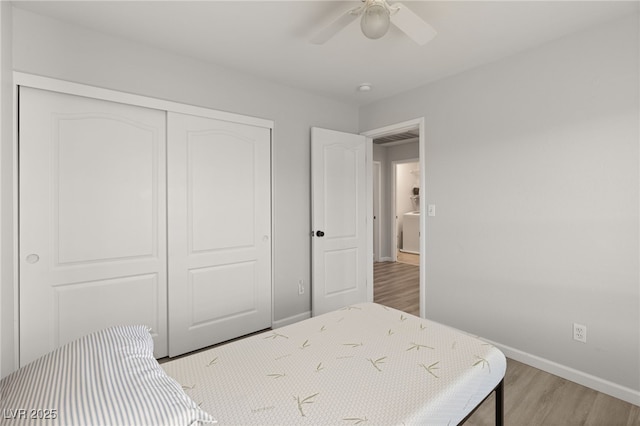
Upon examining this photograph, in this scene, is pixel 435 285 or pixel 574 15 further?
pixel 435 285

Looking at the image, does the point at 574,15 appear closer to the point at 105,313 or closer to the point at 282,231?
the point at 282,231

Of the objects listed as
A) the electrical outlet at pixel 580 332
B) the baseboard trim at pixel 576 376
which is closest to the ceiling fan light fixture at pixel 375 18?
the electrical outlet at pixel 580 332

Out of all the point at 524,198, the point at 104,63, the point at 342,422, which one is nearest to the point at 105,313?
the point at 104,63

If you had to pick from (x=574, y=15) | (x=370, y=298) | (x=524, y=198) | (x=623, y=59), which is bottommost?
(x=370, y=298)

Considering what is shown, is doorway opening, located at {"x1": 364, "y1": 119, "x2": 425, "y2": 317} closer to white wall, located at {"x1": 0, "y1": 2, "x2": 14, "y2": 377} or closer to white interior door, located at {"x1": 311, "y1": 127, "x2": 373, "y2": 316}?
white interior door, located at {"x1": 311, "y1": 127, "x2": 373, "y2": 316}

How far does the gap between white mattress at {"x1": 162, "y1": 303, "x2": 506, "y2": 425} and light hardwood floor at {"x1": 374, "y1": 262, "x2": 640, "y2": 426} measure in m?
0.69

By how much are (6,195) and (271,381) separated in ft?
5.94

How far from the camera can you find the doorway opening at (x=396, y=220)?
4383 mm

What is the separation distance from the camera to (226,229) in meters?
2.78

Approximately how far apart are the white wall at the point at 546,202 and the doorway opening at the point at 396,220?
972mm

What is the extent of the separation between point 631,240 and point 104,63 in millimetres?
3626

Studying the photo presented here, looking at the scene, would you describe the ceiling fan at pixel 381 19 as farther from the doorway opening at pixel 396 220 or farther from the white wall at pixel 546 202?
the doorway opening at pixel 396 220

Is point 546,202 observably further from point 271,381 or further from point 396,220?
point 396,220

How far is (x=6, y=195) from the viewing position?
5.81 feet
